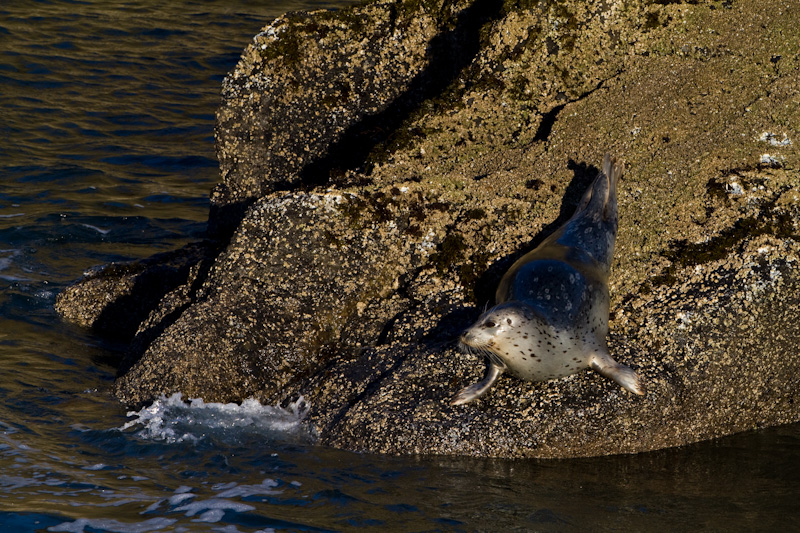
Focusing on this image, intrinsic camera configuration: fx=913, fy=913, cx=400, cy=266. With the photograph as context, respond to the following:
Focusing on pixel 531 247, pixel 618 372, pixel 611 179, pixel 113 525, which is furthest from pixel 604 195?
pixel 113 525

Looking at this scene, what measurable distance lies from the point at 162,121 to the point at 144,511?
8.66 metres

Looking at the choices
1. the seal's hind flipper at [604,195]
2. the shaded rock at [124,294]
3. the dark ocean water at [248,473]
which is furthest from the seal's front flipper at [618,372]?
the shaded rock at [124,294]

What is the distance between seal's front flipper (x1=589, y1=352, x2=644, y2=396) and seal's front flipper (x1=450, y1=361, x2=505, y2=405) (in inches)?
19.8

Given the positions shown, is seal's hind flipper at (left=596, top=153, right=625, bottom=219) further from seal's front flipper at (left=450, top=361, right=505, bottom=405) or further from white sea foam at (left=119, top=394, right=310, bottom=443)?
white sea foam at (left=119, top=394, right=310, bottom=443)

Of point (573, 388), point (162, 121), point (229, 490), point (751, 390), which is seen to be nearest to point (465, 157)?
point (573, 388)

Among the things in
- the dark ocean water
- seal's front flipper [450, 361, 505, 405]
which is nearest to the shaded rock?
the dark ocean water

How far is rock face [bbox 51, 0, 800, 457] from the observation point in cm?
491

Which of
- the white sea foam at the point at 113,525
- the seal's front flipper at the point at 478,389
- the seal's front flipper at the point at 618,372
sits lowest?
the white sea foam at the point at 113,525

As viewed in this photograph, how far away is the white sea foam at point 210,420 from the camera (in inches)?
201

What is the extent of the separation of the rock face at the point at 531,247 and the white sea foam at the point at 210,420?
96 mm

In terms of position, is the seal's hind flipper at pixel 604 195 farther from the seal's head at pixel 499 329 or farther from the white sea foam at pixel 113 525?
the white sea foam at pixel 113 525

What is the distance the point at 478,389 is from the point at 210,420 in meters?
1.57

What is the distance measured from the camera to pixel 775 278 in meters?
5.04

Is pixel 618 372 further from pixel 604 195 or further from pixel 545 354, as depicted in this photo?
pixel 604 195
